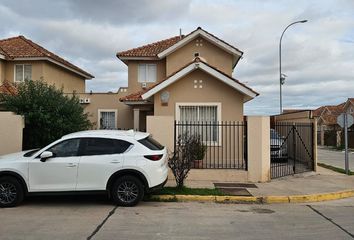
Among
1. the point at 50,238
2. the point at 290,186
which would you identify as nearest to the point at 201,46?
the point at 290,186

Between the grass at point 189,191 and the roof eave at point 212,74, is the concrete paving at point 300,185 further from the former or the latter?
the roof eave at point 212,74

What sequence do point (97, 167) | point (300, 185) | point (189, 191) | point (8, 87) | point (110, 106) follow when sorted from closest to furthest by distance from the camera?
point (97, 167), point (189, 191), point (300, 185), point (8, 87), point (110, 106)

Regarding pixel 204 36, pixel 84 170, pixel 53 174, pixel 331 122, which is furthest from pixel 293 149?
pixel 331 122

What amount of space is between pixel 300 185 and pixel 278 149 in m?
5.17

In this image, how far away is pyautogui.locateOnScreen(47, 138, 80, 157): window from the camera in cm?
1037

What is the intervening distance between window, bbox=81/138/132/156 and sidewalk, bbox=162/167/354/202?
329 centimetres

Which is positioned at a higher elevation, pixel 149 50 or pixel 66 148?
pixel 149 50

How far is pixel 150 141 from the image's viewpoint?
36.2ft

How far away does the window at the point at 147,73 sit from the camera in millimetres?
24922

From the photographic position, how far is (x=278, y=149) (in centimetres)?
1884

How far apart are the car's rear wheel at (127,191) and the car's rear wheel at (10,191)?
2188 mm

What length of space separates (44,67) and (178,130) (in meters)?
13.4

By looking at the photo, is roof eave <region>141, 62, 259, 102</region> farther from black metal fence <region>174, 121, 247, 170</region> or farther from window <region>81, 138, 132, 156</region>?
window <region>81, 138, 132, 156</region>

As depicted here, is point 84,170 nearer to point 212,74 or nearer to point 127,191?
point 127,191
